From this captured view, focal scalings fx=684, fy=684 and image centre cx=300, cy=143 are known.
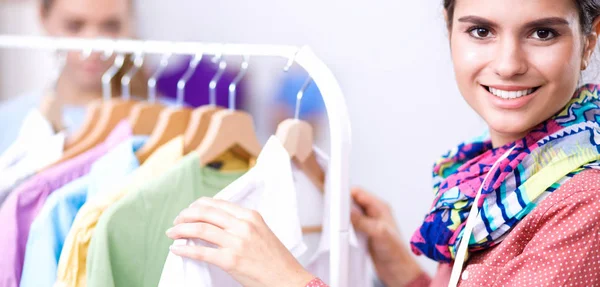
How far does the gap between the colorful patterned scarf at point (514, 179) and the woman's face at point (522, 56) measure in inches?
1.4

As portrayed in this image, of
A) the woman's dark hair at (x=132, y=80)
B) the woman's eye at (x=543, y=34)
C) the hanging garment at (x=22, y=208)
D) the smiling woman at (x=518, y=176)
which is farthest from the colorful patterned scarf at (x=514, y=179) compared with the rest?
the woman's dark hair at (x=132, y=80)

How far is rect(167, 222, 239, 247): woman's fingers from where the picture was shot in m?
0.93

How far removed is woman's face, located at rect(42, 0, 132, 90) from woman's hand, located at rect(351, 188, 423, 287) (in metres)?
1.15

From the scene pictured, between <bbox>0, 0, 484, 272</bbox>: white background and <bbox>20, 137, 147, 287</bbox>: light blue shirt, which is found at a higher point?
<bbox>0, 0, 484, 272</bbox>: white background

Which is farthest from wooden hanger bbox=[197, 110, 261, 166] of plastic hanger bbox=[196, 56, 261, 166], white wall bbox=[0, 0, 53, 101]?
white wall bbox=[0, 0, 53, 101]

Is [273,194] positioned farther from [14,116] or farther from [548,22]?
[14,116]

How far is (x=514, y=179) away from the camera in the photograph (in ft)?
3.28

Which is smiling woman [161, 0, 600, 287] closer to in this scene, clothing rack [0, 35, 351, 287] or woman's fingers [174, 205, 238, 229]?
woman's fingers [174, 205, 238, 229]

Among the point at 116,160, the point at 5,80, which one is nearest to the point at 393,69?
the point at 116,160

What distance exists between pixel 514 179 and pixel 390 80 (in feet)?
4.28

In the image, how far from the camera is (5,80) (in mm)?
3059

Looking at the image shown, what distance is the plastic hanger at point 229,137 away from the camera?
4.02ft

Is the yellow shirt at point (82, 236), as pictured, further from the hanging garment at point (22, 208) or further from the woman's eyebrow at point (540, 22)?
the woman's eyebrow at point (540, 22)

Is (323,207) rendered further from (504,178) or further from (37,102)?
(37,102)
